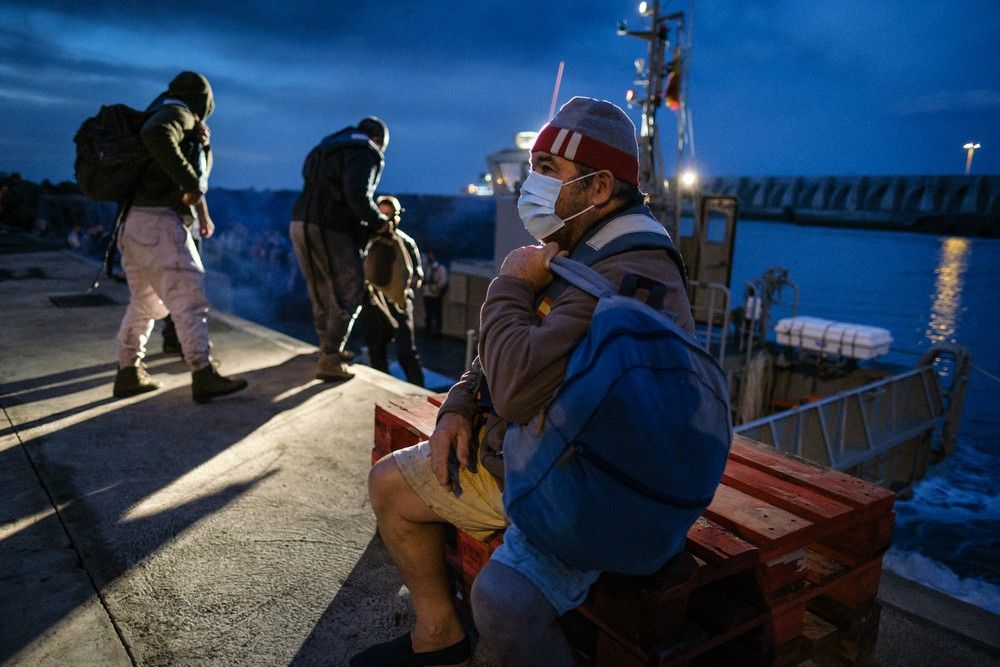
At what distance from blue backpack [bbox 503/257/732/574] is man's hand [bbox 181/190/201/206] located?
11.6 feet

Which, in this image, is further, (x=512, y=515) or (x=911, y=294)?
(x=911, y=294)

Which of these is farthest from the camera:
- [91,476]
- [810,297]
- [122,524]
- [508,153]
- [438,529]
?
[810,297]

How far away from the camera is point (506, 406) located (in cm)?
147

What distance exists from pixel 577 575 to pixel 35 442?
3.47m

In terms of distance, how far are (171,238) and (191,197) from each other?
309 millimetres

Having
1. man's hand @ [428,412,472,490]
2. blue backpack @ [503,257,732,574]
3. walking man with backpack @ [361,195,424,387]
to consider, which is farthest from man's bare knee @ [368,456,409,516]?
walking man with backpack @ [361,195,424,387]

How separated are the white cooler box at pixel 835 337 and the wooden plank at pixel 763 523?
11665 mm

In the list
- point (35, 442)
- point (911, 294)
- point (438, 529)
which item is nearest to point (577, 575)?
point (438, 529)

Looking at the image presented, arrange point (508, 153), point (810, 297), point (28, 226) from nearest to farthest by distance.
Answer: point (508, 153)
point (28, 226)
point (810, 297)

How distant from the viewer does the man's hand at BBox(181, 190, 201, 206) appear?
4.05 m

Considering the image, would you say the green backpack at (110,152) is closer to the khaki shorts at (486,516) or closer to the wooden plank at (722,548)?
the khaki shorts at (486,516)

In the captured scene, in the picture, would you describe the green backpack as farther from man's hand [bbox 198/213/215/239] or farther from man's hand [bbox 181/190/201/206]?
man's hand [bbox 198/213/215/239]

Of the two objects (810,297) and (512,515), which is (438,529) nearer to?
(512,515)

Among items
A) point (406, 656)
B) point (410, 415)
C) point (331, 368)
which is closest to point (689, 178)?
point (331, 368)
